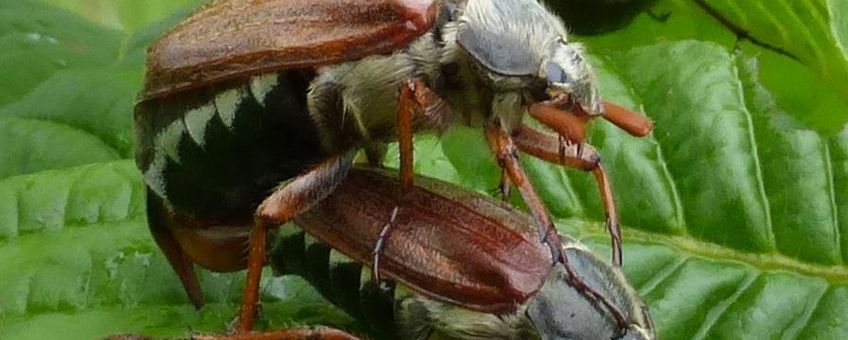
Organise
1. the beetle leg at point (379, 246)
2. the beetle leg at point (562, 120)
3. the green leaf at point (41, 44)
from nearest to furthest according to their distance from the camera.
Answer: the beetle leg at point (379, 246), the beetle leg at point (562, 120), the green leaf at point (41, 44)

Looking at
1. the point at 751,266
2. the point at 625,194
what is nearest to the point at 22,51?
the point at 625,194

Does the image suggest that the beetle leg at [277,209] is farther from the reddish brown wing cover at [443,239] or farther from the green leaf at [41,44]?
the green leaf at [41,44]

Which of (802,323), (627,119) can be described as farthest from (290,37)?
(802,323)

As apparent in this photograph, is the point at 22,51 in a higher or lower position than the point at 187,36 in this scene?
lower

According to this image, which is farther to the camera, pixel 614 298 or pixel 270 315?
pixel 270 315

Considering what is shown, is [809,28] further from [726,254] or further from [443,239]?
[443,239]

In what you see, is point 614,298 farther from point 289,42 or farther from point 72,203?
point 72,203

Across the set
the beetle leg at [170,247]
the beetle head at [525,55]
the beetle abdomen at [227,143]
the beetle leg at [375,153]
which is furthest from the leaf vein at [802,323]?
the beetle leg at [170,247]
